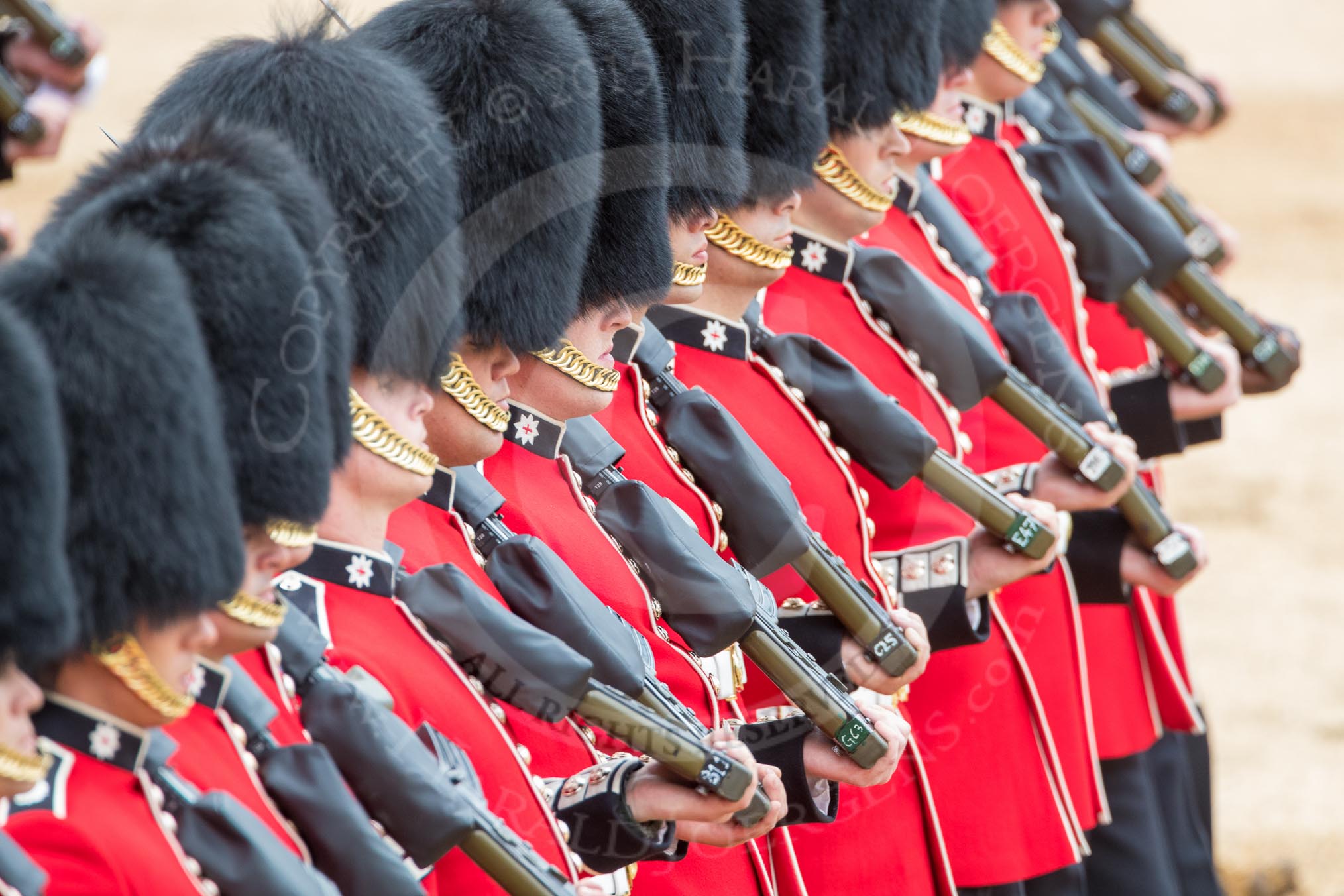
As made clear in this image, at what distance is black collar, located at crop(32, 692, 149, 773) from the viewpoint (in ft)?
5.43

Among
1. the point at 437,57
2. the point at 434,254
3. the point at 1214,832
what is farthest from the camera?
the point at 1214,832

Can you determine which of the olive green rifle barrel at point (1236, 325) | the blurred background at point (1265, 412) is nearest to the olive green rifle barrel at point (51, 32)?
the blurred background at point (1265, 412)

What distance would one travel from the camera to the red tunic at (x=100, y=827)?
1621 mm

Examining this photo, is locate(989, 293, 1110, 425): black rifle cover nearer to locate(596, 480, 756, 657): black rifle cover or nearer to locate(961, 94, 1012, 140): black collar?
locate(961, 94, 1012, 140): black collar

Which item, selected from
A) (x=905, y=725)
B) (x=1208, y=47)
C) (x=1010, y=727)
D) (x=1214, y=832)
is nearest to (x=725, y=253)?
(x=905, y=725)

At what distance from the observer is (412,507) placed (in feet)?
7.45

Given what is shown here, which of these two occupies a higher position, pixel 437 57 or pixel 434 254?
pixel 437 57

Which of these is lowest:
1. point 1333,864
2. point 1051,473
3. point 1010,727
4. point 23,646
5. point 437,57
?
point 1333,864

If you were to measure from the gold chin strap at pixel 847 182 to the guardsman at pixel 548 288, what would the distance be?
0.79m

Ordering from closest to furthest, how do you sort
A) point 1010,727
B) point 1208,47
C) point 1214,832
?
point 1010,727, point 1214,832, point 1208,47

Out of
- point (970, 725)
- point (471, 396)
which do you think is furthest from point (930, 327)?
point (471, 396)

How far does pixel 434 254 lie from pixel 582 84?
0.41 m

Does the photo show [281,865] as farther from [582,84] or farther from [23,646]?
[582,84]

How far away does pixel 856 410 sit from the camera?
3.09m
